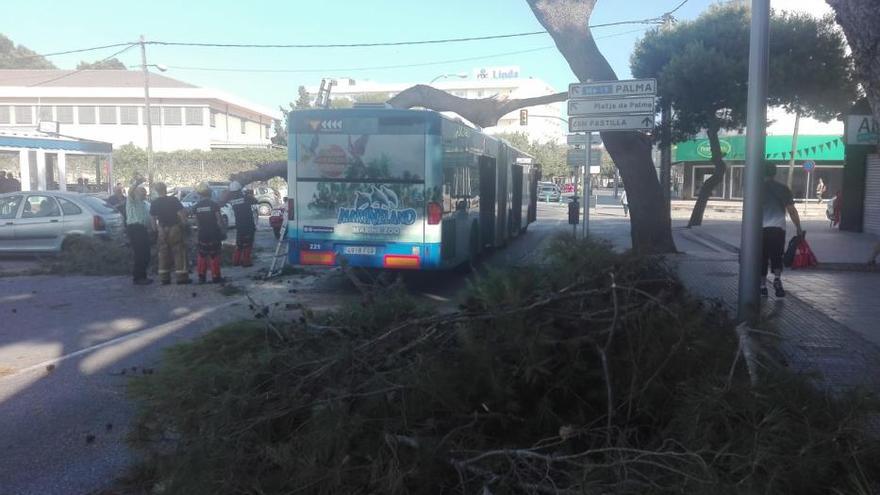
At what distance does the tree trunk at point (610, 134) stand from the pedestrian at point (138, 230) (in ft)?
26.8

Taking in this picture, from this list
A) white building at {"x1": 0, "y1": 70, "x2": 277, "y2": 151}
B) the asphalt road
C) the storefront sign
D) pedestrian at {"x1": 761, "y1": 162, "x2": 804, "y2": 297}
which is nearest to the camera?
the asphalt road

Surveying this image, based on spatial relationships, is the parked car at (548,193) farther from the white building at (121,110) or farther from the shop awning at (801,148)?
the white building at (121,110)

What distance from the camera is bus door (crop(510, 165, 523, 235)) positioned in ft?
67.0

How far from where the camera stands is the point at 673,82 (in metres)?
19.9

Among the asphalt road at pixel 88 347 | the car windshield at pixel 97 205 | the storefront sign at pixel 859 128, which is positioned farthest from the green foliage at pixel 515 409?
the storefront sign at pixel 859 128

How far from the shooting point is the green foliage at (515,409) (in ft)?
10.1

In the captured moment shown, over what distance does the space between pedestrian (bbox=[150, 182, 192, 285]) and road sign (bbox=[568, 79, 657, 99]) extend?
6501mm

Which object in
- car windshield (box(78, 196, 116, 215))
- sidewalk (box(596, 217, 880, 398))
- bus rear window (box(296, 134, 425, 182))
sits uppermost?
bus rear window (box(296, 134, 425, 182))

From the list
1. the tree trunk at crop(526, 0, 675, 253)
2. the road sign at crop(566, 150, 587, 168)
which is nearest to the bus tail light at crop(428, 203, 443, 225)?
the tree trunk at crop(526, 0, 675, 253)

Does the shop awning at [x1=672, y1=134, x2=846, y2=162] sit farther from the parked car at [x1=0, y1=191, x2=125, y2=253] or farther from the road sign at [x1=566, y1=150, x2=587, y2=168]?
the parked car at [x1=0, y1=191, x2=125, y2=253]

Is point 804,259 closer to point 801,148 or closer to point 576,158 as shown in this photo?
point 576,158

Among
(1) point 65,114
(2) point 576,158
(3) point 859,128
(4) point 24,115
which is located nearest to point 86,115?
(1) point 65,114

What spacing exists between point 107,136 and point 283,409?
55.4 meters

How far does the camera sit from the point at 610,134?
14.9 meters
